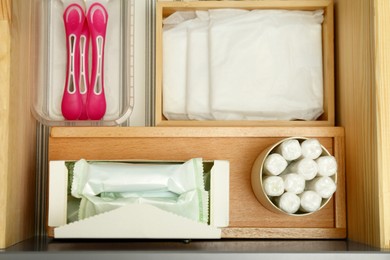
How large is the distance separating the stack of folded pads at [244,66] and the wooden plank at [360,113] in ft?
0.28

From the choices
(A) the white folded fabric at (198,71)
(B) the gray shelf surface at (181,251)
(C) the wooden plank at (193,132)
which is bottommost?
(B) the gray shelf surface at (181,251)

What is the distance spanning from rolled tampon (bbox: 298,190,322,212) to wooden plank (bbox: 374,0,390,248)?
155mm

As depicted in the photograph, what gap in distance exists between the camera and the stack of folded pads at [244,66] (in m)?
1.64

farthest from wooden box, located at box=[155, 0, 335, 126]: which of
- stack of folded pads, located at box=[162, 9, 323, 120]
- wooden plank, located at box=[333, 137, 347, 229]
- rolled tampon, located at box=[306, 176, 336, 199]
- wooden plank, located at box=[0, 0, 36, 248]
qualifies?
wooden plank, located at box=[0, 0, 36, 248]

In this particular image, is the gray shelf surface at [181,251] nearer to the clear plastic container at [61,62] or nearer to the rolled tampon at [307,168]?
Answer: the rolled tampon at [307,168]

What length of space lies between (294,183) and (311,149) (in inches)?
3.7

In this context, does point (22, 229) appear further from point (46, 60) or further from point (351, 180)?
point (351, 180)

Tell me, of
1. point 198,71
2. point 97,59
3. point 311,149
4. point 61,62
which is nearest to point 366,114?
point 311,149

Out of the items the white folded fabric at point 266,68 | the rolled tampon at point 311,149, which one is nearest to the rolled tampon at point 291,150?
the rolled tampon at point 311,149

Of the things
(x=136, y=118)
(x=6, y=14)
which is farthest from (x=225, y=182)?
(x=6, y=14)

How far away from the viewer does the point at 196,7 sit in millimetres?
1673

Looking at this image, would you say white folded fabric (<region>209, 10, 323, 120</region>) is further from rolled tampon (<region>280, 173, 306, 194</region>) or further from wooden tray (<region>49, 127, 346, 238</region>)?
rolled tampon (<region>280, 173, 306, 194</region>)

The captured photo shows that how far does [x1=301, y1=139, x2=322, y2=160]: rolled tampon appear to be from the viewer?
1.42 m

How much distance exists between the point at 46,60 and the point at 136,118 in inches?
11.8
